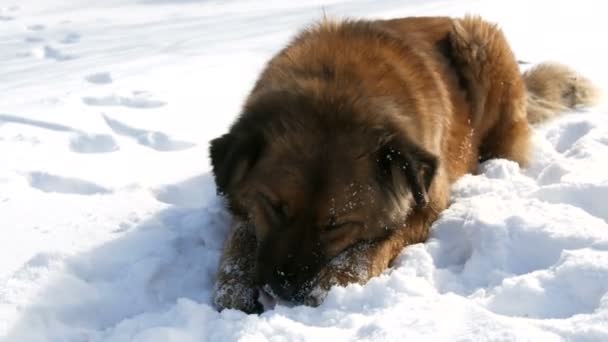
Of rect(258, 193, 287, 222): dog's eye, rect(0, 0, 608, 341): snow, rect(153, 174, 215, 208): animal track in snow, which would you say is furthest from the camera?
rect(153, 174, 215, 208): animal track in snow

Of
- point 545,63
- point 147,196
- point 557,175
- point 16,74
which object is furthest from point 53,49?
point 557,175

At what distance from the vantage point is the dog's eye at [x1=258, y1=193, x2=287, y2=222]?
8.52 ft

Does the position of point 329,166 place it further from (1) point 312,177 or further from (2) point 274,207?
(2) point 274,207

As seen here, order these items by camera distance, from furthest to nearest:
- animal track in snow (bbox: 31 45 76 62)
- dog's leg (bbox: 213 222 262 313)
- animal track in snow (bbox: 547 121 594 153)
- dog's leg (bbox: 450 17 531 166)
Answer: animal track in snow (bbox: 31 45 76 62)
animal track in snow (bbox: 547 121 594 153)
dog's leg (bbox: 450 17 531 166)
dog's leg (bbox: 213 222 262 313)

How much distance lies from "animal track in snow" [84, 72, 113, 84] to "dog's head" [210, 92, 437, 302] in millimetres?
3868

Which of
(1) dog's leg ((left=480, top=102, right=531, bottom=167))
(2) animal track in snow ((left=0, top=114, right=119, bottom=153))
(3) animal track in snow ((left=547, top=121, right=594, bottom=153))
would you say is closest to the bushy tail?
(3) animal track in snow ((left=547, top=121, right=594, bottom=153))

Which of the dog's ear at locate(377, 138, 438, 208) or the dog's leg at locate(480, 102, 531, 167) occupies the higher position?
the dog's ear at locate(377, 138, 438, 208)

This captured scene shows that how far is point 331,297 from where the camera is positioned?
8.09 ft

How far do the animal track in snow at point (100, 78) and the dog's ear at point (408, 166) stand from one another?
4299 millimetres

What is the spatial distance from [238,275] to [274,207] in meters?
0.37

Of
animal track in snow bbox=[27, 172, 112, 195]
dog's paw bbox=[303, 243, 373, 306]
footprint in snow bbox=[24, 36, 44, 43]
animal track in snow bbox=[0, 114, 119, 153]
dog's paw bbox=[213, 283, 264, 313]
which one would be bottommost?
footprint in snow bbox=[24, 36, 44, 43]

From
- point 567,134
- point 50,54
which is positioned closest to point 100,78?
point 50,54

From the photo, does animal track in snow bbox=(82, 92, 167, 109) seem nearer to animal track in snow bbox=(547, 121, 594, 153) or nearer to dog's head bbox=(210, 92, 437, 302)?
dog's head bbox=(210, 92, 437, 302)

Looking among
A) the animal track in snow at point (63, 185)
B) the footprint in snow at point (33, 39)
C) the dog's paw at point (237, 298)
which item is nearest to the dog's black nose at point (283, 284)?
the dog's paw at point (237, 298)
